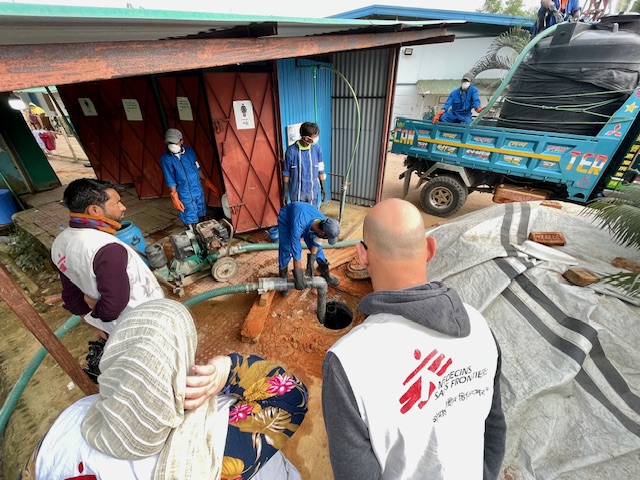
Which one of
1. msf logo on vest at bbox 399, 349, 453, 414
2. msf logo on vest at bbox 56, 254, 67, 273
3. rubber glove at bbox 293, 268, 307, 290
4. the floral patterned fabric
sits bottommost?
rubber glove at bbox 293, 268, 307, 290

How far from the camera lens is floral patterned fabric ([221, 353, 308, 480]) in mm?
1219

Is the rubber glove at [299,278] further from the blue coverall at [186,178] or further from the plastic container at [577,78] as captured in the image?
the plastic container at [577,78]

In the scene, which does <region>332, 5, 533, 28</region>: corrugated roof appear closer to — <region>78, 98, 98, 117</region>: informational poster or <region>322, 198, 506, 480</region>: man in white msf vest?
<region>322, 198, 506, 480</region>: man in white msf vest

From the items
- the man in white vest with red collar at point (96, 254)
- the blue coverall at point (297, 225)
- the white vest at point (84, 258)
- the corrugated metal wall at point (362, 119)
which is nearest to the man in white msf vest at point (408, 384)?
the man in white vest with red collar at point (96, 254)

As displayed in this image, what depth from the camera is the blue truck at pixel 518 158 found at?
447cm

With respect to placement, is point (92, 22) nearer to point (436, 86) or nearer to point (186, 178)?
point (186, 178)

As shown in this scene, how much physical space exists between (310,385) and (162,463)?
2.35 meters

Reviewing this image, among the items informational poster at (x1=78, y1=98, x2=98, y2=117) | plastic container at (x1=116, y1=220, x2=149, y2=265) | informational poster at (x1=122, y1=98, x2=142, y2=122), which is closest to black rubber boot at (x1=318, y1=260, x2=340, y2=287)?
plastic container at (x1=116, y1=220, x2=149, y2=265)

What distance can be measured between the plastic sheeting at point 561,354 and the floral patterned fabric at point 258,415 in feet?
6.60

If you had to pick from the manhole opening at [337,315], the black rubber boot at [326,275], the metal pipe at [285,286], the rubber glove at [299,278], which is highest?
the rubber glove at [299,278]

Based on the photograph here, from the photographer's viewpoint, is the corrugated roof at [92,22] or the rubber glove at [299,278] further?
the rubber glove at [299,278]

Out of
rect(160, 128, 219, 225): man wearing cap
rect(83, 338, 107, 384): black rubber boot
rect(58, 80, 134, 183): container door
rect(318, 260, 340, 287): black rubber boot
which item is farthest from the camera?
rect(58, 80, 134, 183): container door

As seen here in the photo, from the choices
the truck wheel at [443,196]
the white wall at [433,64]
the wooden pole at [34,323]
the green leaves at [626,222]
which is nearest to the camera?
the wooden pole at [34,323]

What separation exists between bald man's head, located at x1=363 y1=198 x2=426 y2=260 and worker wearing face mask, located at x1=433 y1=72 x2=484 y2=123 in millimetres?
6891
